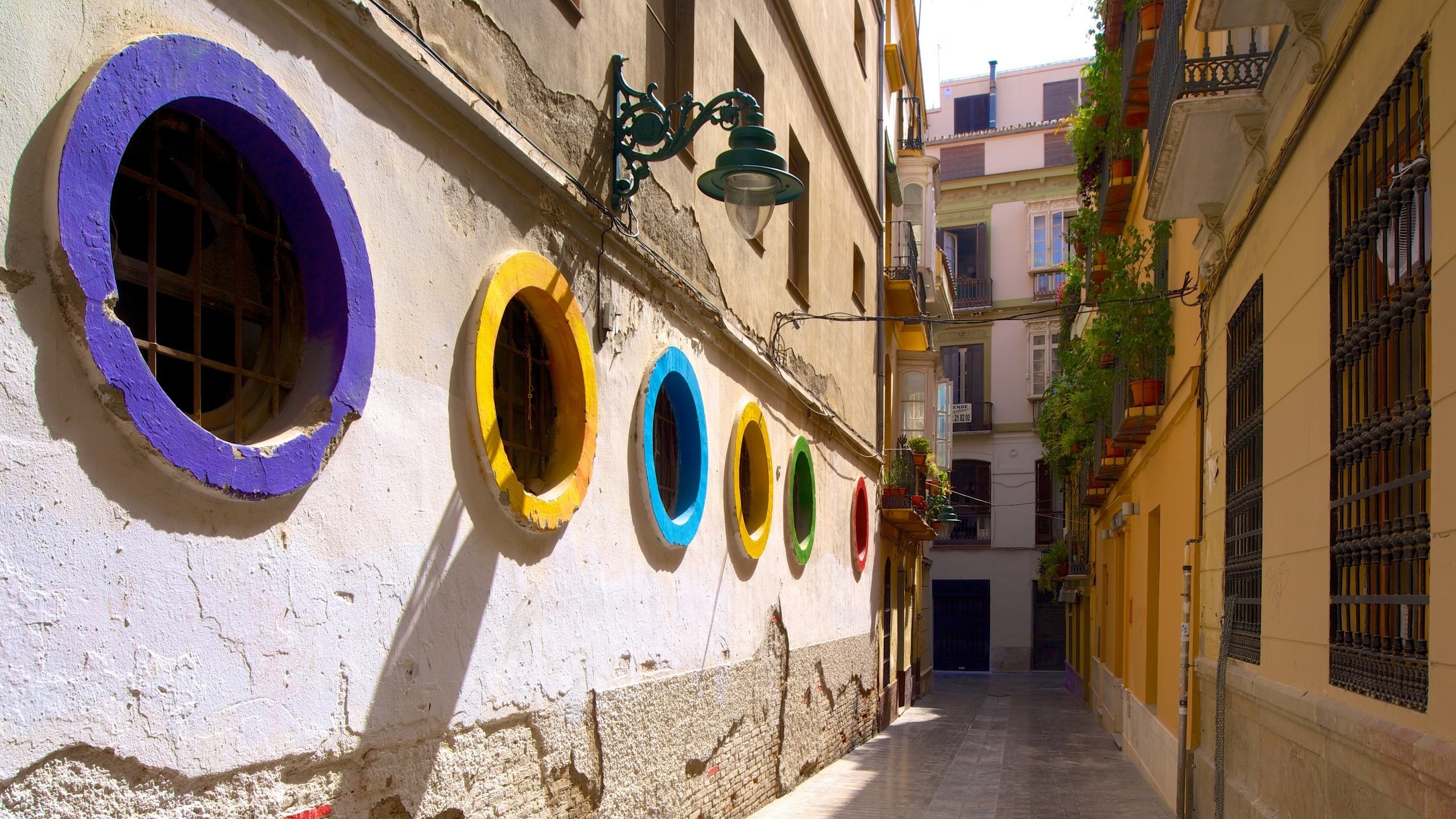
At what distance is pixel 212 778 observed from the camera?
3.43 metres

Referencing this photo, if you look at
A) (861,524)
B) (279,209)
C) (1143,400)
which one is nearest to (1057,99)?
(861,524)

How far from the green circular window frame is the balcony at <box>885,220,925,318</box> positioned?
7137 mm

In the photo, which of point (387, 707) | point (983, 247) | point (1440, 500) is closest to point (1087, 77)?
point (1440, 500)

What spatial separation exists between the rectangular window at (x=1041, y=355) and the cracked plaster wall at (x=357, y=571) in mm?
27539

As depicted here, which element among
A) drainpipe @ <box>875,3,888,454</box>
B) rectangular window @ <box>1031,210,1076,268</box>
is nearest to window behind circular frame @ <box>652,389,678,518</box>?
drainpipe @ <box>875,3,888,454</box>

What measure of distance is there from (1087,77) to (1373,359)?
11.1 m

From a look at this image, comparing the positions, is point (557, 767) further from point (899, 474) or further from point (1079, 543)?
point (1079, 543)

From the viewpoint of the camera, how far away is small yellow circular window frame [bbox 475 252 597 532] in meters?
5.20

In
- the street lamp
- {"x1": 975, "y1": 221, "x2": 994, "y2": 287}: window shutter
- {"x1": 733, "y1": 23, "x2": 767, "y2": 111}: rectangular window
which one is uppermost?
{"x1": 975, "y1": 221, "x2": 994, "y2": 287}: window shutter

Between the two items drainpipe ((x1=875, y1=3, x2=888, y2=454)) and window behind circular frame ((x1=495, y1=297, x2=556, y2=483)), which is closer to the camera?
window behind circular frame ((x1=495, y1=297, x2=556, y2=483))

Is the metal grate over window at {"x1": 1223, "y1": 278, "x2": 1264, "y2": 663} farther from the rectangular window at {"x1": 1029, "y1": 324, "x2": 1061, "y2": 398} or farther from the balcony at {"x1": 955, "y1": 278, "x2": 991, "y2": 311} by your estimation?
the balcony at {"x1": 955, "y1": 278, "x2": 991, "y2": 311}

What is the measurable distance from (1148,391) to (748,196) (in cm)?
783

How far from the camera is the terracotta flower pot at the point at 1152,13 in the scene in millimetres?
11859

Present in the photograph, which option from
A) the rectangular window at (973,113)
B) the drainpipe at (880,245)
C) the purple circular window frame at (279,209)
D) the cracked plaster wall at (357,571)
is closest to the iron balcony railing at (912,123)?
the drainpipe at (880,245)
